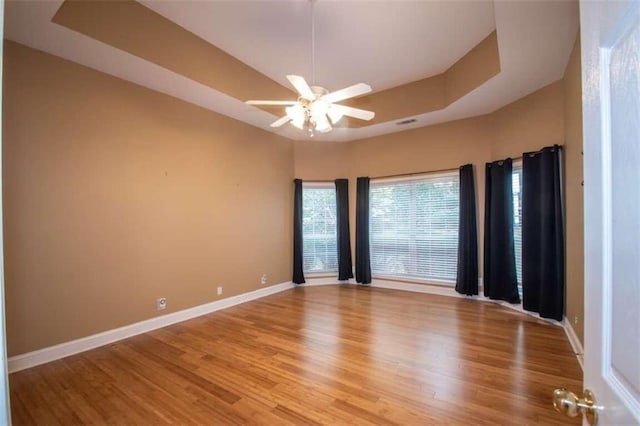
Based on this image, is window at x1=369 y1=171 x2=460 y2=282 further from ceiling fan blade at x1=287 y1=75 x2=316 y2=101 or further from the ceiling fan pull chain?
ceiling fan blade at x1=287 y1=75 x2=316 y2=101

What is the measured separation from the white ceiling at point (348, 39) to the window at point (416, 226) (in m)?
1.44

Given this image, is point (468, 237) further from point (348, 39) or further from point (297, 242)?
point (348, 39)

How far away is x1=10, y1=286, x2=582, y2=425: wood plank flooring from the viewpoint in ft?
6.64

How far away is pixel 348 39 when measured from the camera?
11.0ft

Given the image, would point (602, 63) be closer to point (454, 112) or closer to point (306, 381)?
point (306, 381)

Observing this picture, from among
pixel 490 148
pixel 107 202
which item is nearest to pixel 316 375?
pixel 107 202

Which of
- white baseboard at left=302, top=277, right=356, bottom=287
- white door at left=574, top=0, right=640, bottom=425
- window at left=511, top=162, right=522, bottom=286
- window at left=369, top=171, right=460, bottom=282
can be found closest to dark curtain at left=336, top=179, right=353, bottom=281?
white baseboard at left=302, top=277, right=356, bottom=287

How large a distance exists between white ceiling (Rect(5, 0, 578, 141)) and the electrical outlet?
258cm

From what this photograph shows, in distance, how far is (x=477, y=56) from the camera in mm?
3498

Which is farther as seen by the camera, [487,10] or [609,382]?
[487,10]

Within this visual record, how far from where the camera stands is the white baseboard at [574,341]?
2.70 m

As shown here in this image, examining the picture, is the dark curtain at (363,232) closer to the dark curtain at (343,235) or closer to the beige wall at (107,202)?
the dark curtain at (343,235)

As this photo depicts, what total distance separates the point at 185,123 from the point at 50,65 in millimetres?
1387

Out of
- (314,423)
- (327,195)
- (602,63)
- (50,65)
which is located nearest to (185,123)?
(50,65)
